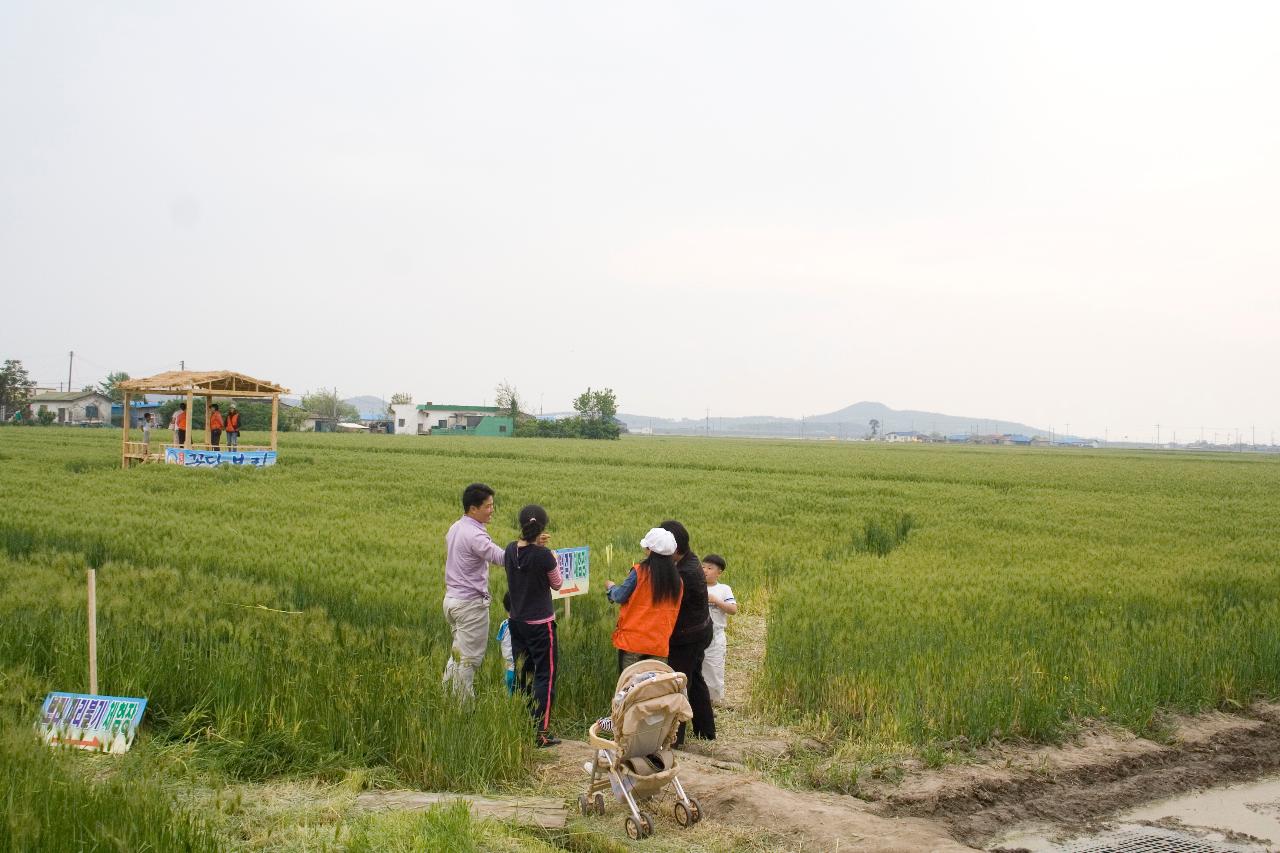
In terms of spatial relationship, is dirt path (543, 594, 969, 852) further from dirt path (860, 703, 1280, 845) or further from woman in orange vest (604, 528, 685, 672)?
woman in orange vest (604, 528, 685, 672)

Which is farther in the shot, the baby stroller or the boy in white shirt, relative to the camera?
the boy in white shirt

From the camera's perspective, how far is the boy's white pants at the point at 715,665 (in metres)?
8.12

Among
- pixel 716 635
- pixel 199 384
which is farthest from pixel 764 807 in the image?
pixel 199 384

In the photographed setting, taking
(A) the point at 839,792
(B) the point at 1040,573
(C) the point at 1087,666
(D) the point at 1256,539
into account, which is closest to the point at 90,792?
(A) the point at 839,792

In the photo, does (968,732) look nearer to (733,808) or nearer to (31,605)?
(733,808)

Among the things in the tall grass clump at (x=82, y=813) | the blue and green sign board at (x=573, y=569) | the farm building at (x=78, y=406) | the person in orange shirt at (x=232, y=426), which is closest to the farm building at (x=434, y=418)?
the farm building at (x=78, y=406)

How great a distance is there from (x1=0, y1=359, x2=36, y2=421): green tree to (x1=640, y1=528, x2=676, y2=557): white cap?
3854 inches

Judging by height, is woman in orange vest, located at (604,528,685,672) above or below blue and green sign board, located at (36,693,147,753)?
above

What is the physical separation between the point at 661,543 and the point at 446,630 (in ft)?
11.1

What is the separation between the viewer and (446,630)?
9234 mm

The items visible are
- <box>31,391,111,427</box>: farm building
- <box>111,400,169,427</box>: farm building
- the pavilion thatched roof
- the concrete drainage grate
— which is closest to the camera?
the concrete drainage grate

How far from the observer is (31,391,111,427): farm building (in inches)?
3711

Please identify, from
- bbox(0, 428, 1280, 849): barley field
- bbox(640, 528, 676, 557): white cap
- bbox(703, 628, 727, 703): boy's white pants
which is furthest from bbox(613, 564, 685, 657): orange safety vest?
bbox(703, 628, 727, 703): boy's white pants

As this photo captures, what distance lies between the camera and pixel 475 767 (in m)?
6.15
